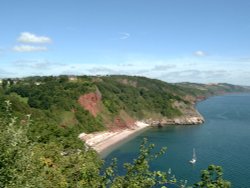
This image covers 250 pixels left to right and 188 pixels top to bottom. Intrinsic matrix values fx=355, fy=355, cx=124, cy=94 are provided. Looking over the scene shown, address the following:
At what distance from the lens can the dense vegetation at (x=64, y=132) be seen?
1373cm

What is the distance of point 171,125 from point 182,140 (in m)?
34.2

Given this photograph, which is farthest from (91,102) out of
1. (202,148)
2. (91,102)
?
(202,148)

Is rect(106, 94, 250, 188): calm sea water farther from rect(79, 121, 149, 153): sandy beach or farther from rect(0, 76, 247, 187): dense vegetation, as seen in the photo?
rect(0, 76, 247, 187): dense vegetation

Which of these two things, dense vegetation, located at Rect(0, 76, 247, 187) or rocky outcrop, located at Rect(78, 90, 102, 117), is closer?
dense vegetation, located at Rect(0, 76, 247, 187)

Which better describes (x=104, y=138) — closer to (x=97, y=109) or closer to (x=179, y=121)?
(x=97, y=109)

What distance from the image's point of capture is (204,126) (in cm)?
14275

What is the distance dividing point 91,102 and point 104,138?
18.6 meters

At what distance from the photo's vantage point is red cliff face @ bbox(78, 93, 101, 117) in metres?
120

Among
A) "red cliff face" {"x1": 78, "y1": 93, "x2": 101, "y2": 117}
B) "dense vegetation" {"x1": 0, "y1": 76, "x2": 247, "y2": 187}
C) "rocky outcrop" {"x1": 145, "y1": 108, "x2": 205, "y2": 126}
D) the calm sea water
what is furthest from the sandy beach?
"rocky outcrop" {"x1": 145, "y1": 108, "x2": 205, "y2": 126}

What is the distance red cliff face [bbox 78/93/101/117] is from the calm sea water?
17.4 meters

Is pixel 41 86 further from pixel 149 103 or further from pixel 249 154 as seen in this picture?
pixel 249 154

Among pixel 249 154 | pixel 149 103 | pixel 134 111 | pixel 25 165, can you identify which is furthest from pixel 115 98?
pixel 25 165

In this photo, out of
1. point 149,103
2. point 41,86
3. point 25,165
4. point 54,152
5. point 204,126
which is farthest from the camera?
point 149,103

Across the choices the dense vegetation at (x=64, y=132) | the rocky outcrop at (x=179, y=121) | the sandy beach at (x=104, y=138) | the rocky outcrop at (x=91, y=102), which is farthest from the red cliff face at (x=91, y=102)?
the rocky outcrop at (x=179, y=121)
